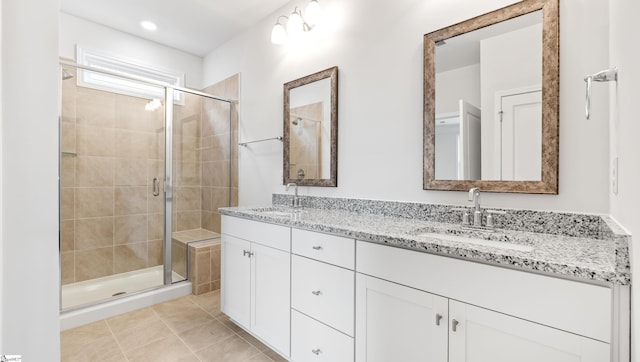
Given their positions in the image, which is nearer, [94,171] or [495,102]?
[495,102]

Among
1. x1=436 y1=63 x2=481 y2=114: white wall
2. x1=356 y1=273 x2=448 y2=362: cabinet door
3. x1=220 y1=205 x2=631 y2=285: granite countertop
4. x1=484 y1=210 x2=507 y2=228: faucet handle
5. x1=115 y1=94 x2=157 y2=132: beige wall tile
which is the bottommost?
x1=356 y1=273 x2=448 y2=362: cabinet door

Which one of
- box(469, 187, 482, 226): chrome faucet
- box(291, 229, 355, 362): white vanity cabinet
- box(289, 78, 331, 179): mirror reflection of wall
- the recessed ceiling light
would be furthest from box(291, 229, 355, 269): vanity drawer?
the recessed ceiling light

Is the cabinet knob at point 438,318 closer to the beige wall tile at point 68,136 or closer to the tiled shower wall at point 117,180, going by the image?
the tiled shower wall at point 117,180

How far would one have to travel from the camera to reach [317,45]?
7.72 ft

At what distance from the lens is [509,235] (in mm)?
1313

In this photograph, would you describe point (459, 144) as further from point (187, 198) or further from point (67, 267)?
point (67, 267)

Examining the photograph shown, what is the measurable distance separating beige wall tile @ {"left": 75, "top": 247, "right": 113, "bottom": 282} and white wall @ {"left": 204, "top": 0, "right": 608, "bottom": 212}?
149cm

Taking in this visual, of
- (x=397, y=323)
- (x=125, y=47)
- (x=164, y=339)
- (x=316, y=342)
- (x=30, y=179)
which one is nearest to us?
(x=30, y=179)

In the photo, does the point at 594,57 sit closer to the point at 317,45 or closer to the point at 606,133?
the point at 606,133

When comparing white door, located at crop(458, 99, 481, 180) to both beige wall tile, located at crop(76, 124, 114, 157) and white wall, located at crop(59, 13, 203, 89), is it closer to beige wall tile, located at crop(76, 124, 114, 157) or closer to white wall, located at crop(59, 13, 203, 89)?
beige wall tile, located at crop(76, 124, 114, 157)

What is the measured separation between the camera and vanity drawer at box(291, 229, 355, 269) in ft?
4.63

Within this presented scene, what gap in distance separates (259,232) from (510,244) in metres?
1.36

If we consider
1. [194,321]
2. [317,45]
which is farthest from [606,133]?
[194,321]

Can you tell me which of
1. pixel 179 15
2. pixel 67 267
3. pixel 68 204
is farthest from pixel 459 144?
pixel 67 267
